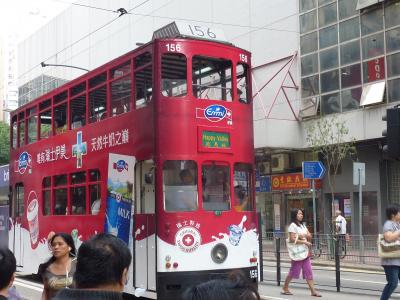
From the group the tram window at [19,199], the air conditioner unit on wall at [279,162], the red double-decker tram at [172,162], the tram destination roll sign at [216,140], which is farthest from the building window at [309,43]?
the tram destination roll sign at [216,140]

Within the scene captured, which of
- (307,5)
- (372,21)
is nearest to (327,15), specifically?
(307,5)

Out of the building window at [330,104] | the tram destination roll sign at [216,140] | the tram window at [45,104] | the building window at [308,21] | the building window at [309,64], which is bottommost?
the tram destination roll sign at [216,140]

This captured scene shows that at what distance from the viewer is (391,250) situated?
8.84 m

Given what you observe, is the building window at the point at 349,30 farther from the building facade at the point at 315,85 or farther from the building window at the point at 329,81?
the building window at the point at 329,81

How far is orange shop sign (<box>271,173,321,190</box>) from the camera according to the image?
26594mm

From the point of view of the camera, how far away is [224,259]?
9.79 metres

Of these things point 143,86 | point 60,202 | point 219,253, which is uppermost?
point 143,86

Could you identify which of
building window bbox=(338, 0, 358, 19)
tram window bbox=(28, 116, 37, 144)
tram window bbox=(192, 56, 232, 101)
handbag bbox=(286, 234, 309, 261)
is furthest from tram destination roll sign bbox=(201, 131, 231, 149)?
building window bbox=(338, 0, 358, 19)

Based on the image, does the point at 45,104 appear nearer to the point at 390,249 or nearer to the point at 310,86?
the point at 390,249

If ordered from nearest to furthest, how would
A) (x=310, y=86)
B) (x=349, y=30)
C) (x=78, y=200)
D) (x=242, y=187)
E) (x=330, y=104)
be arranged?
(x=242, y=187)
(x=78, y=200)
(x=349, y=30)
(x=330, y=104)
(x=310, y=86)

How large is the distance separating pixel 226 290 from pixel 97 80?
974 centimetres

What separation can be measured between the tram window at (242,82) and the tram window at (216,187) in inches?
51.8

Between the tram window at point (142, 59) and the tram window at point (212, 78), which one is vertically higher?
the tram window at point (142, 59)

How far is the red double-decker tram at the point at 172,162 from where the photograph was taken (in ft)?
31.3
